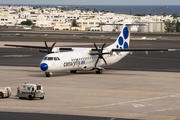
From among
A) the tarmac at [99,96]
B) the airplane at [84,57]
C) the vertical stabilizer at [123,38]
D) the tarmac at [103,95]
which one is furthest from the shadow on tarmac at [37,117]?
the vertical stabilizer at [123,38]

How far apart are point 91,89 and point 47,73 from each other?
8.33m

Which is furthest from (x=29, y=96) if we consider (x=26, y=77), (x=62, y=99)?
(x=26, y=77)

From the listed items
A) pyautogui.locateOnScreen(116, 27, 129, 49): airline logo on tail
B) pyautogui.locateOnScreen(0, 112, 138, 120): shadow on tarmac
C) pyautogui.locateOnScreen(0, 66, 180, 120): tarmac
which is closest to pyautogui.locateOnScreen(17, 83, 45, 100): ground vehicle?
pyautogui.locateOnScreen(0, 66, 180, 120): tarmac

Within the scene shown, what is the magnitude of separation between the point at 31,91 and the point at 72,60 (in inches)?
516

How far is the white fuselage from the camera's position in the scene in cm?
3574

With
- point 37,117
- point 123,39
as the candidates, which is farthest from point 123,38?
point 37,117

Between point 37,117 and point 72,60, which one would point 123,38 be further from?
point 37,117

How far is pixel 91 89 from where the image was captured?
98.7 feet

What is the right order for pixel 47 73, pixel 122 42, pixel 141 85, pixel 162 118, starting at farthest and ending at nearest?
pixel 122 42 < pixel 47 73 < pixel 141 85 < pixel 162 118

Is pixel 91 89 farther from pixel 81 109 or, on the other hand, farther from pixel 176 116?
pixel 176 116

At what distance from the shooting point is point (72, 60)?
3788cm

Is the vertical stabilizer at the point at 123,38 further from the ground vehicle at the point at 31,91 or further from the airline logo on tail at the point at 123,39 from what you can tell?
the ground vehicle at the point at 31,91

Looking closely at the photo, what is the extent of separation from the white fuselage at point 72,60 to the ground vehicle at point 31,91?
9.86 m

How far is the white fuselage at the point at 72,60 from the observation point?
35744 mm
